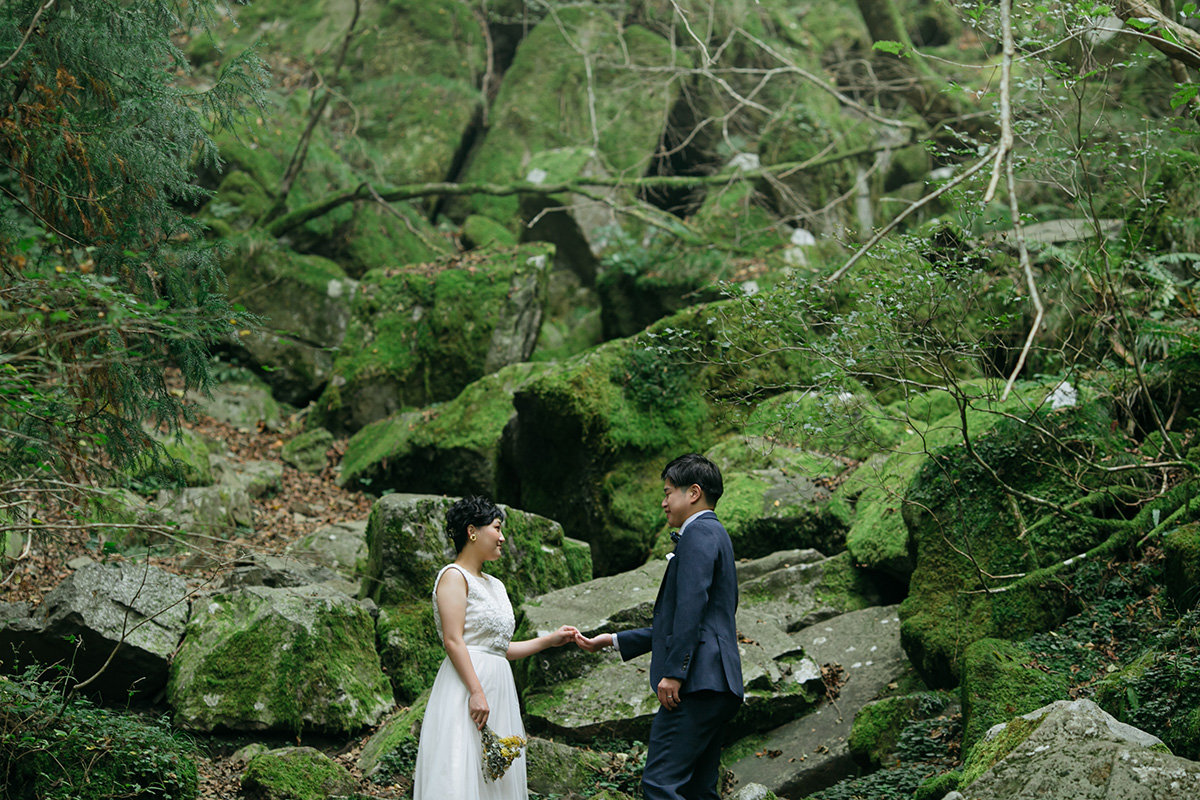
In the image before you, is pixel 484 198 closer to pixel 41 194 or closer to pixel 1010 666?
pixel 41 194

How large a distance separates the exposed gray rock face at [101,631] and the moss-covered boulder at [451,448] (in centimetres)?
→ 434

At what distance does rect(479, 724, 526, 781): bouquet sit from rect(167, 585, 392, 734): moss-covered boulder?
285 cm

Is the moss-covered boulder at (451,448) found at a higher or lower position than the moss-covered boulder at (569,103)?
lower

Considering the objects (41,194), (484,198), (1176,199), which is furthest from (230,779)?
(484,198)

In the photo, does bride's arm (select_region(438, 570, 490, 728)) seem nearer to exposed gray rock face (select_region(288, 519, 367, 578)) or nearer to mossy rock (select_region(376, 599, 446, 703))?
mossy rock (select_region(376, 599, 446, 703))

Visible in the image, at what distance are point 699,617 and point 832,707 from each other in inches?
111

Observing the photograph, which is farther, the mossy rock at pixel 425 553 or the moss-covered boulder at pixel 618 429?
the moss-covered boulder at pixel 618 429

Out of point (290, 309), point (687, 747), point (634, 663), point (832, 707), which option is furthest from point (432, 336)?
point (687, 747)

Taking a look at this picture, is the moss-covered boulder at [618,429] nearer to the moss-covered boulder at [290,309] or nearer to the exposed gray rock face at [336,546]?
the exposed gray rock face at [336,546]

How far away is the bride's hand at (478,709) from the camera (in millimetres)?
3986

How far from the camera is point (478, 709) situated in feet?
13.1

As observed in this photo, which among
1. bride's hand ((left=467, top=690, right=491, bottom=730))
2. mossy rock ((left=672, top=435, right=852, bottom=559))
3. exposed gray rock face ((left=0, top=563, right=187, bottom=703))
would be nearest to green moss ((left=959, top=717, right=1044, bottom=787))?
bride's hand ((left=467, top=690, right=491, bottom=730))

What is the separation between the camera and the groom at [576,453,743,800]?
3846 millimetres

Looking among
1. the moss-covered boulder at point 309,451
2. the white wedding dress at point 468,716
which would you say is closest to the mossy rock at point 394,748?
the white wedding dress at point 468,716
